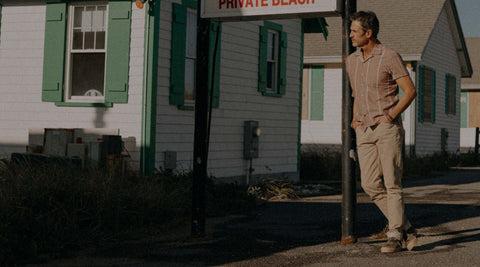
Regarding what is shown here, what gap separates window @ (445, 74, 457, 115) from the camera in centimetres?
2691

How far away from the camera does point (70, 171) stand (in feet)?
29.7

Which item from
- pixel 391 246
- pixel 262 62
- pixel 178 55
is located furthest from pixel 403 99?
pixel 262 62

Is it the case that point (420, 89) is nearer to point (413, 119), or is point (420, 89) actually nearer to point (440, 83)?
point (413, 119)

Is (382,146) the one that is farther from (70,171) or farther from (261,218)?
(70,171)

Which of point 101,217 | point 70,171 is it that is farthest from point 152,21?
point 101,217

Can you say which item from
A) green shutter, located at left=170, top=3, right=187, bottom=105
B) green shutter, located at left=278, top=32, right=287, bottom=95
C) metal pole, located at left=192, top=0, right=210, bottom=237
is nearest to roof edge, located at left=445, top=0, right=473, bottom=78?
green shutter, located at left=278, top=32, right=287, bottom=95

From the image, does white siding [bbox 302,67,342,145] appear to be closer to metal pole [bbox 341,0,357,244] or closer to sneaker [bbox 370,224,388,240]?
sneaker [bbox 370,224,388,240]

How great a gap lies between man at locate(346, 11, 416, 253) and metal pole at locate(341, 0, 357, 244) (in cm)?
34

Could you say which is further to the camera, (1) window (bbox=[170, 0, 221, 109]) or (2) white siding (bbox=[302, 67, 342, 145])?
(2) white siding (bbox=[302, 67, 342, 145])

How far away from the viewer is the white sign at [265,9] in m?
7.06

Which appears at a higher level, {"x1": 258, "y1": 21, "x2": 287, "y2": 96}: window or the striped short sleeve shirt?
{"x1": 258, "y1": 21, "x2": 287, "y2": 96}: window

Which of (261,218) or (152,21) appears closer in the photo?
(261,218)

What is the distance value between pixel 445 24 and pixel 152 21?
1718cm

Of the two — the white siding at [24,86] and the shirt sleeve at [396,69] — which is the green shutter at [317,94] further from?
the shirt sleeve at [396,69]
